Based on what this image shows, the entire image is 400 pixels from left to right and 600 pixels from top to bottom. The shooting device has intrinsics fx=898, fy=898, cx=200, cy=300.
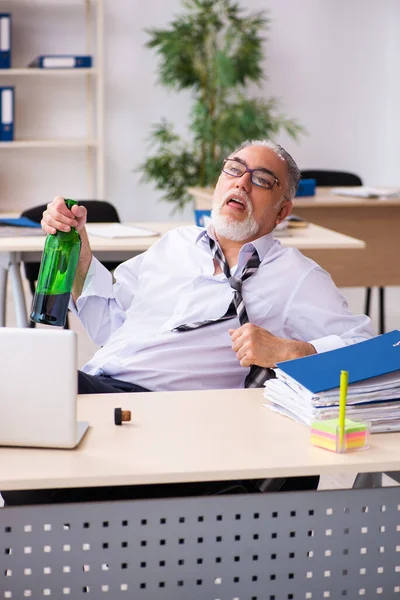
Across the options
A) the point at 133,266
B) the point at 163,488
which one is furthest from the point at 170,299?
the point at 163,488

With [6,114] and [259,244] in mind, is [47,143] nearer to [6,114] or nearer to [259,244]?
[6,114]

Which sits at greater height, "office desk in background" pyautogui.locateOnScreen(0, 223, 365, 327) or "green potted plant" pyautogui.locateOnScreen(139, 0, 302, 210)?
"green potted plant" pyautogui.locateOnScreen(139, 0, 302, 210)

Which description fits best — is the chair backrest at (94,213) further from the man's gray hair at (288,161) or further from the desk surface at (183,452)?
the desk surface at (183,452)

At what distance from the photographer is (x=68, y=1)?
6.33 m

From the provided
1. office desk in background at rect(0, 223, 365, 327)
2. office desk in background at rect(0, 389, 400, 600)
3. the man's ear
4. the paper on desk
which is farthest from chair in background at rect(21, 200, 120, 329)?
office desk in background at rect(0, 389, 400, 600)

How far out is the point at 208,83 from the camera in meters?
6.21

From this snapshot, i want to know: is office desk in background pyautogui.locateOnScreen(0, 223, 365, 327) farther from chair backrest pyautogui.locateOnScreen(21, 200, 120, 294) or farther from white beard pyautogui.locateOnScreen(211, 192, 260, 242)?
white beard pyautogui.locateOnScreen(211, 192, 260, 242)

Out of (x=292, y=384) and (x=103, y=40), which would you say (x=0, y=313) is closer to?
(x=292, y=384)

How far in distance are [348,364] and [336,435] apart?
21 cm

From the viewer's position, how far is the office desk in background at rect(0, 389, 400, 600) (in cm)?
136

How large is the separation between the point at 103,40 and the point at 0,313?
3.51 meters

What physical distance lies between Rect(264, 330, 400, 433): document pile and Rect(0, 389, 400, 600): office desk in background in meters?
0.05

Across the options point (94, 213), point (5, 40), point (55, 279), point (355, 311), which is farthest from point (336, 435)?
point (5, 40)

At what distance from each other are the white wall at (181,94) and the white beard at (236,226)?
4575mm
